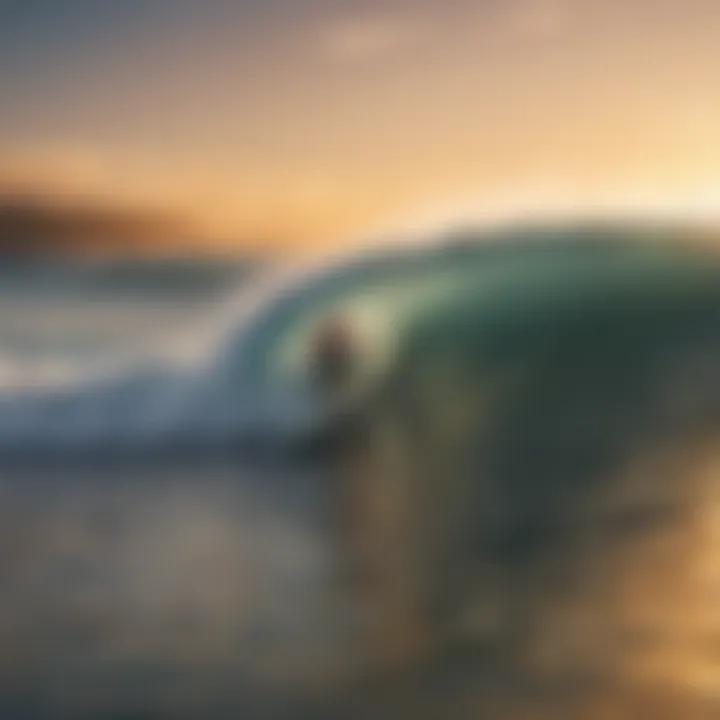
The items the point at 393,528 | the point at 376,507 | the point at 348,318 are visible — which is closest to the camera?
the point at 393,528

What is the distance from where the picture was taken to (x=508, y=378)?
2.62m

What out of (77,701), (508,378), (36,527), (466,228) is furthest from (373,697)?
(466,228)

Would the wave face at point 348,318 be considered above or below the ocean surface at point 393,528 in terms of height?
above

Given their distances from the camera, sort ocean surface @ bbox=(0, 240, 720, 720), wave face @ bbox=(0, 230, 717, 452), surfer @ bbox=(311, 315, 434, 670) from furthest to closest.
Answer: wave face @ bbox=(0, 230, 717, 452), surfer @ bbox=(311, 315, 434, 670), ocean surface @ bbox=(0, 240, 720, 720)

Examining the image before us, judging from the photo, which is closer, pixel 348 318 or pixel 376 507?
pixel 376 507

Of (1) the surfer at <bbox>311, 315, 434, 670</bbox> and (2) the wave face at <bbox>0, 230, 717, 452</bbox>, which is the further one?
(2) the wave face at <bbox>0, 230, 717, 452</bbox>

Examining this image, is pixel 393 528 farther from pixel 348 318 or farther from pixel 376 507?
pixel 348 318

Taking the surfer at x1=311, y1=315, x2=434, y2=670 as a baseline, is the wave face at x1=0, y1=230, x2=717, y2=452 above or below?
above

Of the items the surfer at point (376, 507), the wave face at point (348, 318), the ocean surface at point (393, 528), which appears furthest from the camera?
the wave face at point (348, 318)

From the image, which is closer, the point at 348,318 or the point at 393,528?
the point at 393,528

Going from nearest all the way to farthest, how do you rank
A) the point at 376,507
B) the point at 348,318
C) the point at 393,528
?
the point at 393,528
the point at 376,507
the point at 348,318

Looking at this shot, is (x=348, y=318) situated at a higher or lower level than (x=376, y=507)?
higher

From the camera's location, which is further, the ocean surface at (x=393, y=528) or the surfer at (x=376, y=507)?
the surfer at (x=376, y=507)

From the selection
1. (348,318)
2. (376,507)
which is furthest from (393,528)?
(348,318)
